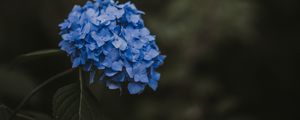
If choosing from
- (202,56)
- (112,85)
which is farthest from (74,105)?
(202,56)

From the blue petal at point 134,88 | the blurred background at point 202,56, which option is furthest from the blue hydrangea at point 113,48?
the blurred background at point 202,56

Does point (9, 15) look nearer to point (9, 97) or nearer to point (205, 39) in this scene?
point (9, 97)

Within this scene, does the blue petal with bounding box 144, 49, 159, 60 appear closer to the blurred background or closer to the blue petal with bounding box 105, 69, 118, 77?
the blue petal with bounding box 105, 69, 118, 77

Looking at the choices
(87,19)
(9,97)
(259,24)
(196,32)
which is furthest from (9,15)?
(87,19)

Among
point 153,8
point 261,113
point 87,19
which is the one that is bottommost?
point 87,19

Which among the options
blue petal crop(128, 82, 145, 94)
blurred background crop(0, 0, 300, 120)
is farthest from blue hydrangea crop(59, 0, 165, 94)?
blurred background crop(0, 0, 300, 120)

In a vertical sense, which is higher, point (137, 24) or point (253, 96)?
point (253, 96)

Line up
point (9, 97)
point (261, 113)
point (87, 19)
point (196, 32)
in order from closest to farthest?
point (87, 19)
point (9, 97)
point (196, 32)
point (261, 113)
